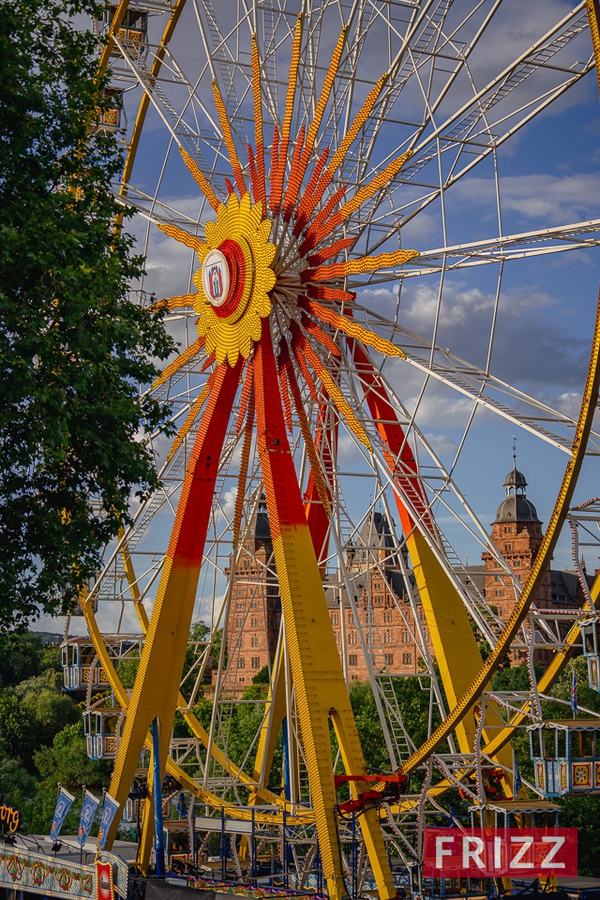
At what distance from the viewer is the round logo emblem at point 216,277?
23125 millimetres

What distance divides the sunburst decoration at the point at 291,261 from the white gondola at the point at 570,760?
229 inches

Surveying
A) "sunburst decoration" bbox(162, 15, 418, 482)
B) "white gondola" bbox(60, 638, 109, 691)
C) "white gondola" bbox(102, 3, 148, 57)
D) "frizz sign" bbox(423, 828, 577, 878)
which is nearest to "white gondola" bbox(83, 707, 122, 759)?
"white gondola" bbox(60, 638, 109, 691)

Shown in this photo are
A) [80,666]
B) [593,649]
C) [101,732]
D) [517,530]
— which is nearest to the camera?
[593,649]

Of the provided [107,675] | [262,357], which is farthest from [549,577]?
[262,357]

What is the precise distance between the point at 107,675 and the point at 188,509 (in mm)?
7432

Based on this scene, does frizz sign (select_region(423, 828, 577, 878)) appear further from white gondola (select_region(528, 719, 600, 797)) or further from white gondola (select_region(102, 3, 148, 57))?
white gondola (select_region(102, 3, 148, 57))

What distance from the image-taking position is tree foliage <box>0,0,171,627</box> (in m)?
18.3

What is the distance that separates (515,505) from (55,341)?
98633 millimetres

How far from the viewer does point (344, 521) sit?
25.8 m

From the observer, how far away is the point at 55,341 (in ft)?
61.6

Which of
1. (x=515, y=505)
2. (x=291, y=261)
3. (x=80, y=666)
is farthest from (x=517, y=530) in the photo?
(x=291, y=261)

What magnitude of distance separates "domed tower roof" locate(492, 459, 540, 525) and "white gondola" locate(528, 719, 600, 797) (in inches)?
3789

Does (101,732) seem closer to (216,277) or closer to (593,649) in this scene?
(216,277)

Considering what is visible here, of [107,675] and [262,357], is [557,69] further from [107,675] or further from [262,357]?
[107,675]
